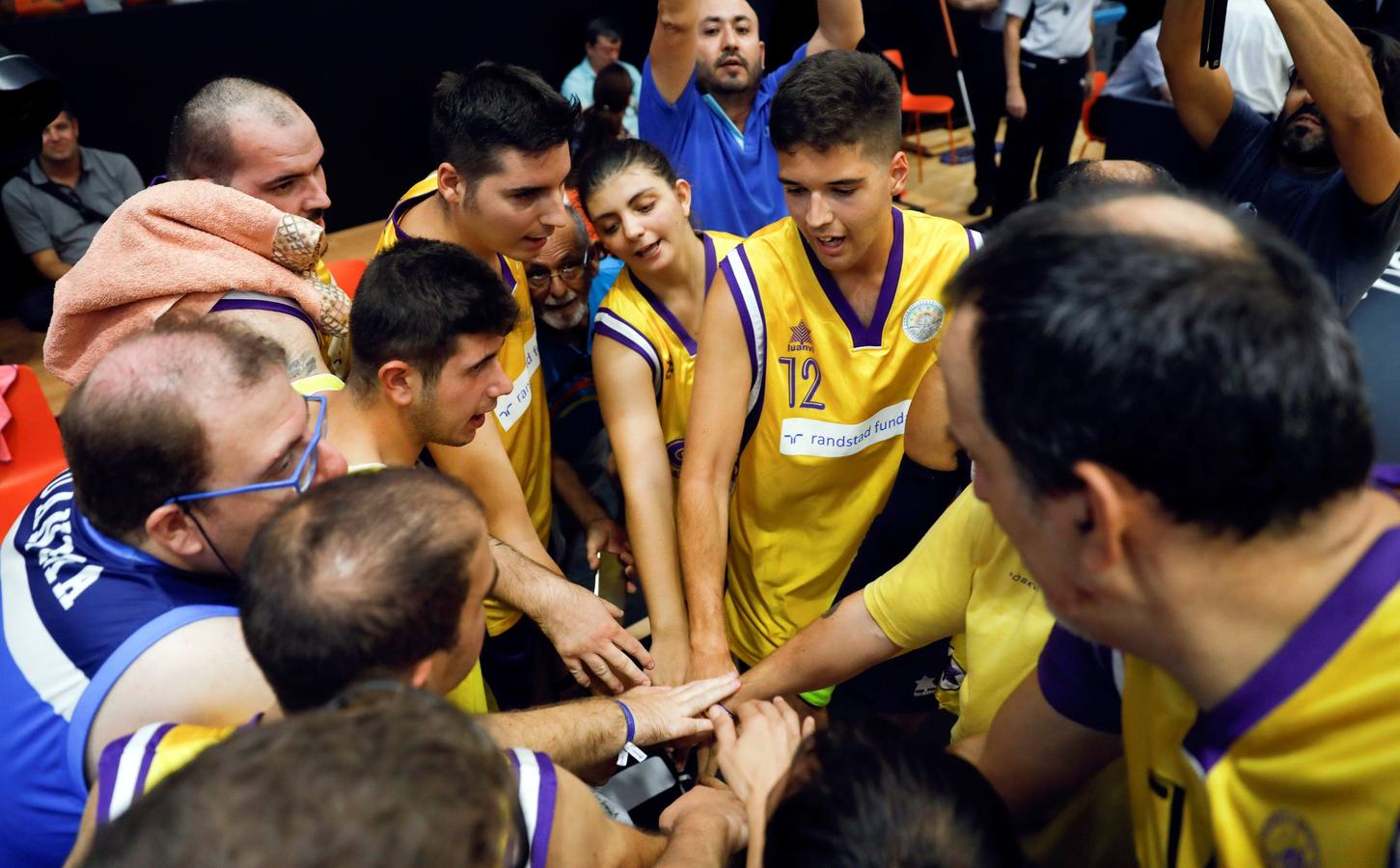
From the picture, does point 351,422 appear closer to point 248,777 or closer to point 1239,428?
point 248,777

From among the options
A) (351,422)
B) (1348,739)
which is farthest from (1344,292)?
(351,422)

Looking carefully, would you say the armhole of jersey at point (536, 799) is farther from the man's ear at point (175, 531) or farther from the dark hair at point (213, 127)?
the dark hair at point (213, 127)

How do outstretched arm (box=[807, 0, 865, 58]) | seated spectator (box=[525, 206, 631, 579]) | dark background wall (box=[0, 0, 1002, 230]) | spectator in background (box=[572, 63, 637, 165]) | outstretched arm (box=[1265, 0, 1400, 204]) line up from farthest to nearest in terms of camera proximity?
dark background wall (box=[0, 0, 1002, 230])
spectator in background (box=[572, 63, 637, 165])
outstretched arm (box=[807, 0, 865, 58])
seated spectator (box=[525, 206, 631, 579])
outstretched arm (box=[1265, 0, 1400, 204])

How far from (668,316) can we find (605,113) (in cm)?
211

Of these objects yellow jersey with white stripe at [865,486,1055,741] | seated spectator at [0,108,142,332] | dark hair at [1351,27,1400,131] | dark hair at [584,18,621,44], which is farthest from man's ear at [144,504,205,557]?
dark hair at [584,18,621,44]

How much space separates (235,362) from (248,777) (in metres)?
0.83

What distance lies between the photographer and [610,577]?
2650 millimetres

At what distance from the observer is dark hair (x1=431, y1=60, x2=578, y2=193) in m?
2.26

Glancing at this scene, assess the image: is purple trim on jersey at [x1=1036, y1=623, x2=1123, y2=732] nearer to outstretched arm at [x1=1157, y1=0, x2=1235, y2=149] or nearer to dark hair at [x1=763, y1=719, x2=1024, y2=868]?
dark hair at [x1=763, y1=719, x2=1024, y2=868]

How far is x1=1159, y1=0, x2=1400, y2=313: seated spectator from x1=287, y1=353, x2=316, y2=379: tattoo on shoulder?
2180 millimetres

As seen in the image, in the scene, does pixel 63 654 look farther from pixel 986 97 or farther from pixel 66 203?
pixel 986 97

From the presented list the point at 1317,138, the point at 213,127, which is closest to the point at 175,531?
the point at 213,127

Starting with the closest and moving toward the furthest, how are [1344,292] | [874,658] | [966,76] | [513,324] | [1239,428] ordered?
[1239,428]
[874,658]
[513,324]
[1344,292]
[966,76]

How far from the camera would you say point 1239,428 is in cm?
67
